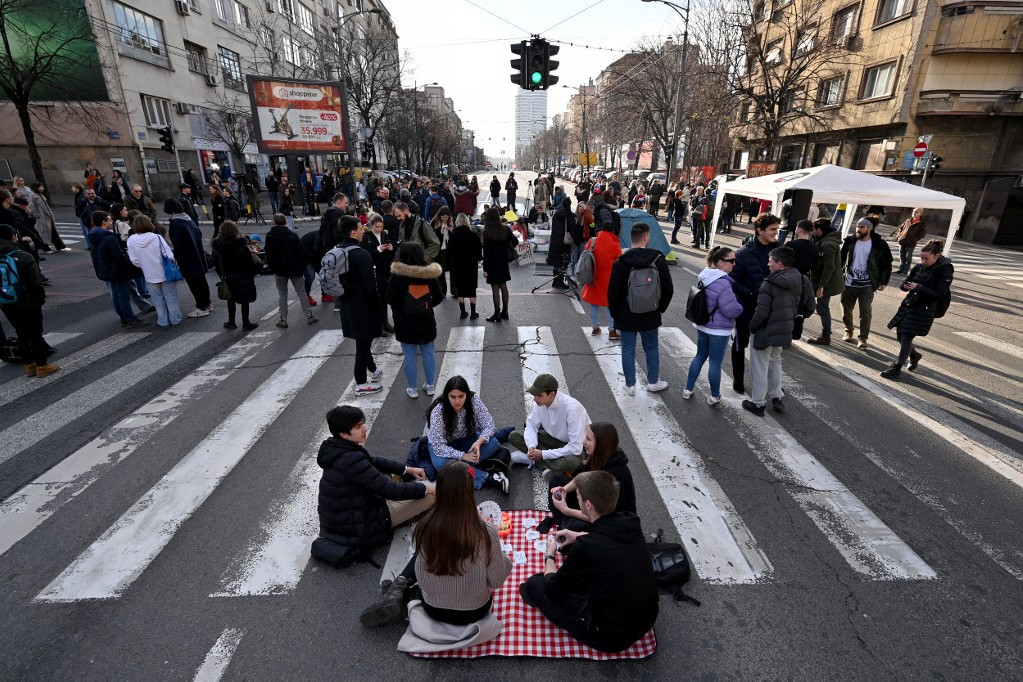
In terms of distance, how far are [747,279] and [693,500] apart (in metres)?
3.32

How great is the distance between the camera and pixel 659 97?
3697cm

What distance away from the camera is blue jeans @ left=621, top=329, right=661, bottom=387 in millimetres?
6273

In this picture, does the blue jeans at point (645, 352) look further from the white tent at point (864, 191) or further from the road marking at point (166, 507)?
the white tent at point (864, 191)

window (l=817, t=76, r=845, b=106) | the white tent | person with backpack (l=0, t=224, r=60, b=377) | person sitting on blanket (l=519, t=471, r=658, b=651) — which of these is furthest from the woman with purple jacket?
window (l=817, t=76, r=845, b=106)

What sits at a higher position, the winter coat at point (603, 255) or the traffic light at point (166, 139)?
the traffic light at point (166, 139)

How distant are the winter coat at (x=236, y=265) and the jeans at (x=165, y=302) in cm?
137

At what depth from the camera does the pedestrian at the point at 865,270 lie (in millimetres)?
7871

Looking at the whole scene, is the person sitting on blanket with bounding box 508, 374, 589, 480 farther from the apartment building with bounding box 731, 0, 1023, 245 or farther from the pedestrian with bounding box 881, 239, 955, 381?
the apartment building with bounding box 731, 0, 1023, 245

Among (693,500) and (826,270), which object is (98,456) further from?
(826,270)

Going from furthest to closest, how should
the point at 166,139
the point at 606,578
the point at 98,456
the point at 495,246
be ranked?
the point at 166,139, the point at 495,246, the point at 98,456, the point at 606,578

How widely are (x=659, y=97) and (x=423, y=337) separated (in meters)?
37.8

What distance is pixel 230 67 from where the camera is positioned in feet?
118

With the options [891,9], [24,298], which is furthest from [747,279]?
[891,9]

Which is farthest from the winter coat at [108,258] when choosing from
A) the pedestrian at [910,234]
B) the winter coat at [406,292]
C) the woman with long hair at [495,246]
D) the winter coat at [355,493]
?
the pedestrian at [910,234]
